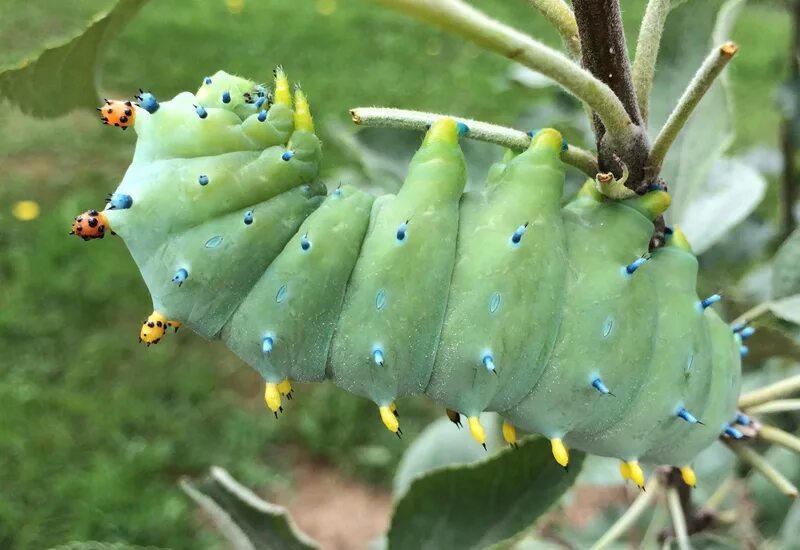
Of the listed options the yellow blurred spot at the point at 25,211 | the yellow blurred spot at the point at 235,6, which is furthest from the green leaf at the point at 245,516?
the yellow blurred spot at the point at 235,6

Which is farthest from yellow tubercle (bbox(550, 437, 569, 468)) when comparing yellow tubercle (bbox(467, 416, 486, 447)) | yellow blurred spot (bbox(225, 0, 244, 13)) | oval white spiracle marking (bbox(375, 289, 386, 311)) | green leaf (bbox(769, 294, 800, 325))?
yellow blurred spot (bbox(225, 0, 244, 13))

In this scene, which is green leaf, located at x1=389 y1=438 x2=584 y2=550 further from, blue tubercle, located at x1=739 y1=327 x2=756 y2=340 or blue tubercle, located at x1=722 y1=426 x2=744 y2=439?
blue tubercle, located at x1=739 y1=327 x2=756 y2=340

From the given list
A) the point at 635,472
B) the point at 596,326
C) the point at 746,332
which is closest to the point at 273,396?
the point at 596,326

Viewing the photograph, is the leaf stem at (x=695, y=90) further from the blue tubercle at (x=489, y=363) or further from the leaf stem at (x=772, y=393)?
the leaf stem at (x=772, y=393)

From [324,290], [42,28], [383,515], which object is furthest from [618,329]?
[42,28]

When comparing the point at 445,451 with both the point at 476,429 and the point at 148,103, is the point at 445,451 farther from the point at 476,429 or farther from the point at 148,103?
the point at 148,103
